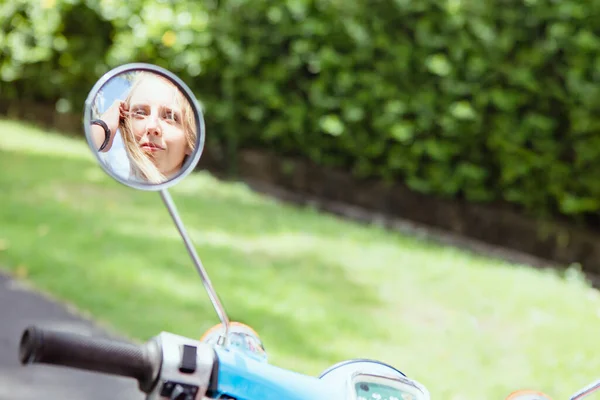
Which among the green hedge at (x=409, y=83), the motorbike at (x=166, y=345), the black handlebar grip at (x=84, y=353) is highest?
the green hedge at (x=409, y=83)

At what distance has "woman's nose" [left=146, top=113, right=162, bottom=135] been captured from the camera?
1.20 m

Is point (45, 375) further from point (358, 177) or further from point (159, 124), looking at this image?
point (358, 177)

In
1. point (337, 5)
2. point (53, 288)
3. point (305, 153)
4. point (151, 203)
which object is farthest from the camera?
point (305, 153)

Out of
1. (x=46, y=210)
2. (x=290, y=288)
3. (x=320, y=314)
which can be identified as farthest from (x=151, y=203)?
(x=320, y=314)

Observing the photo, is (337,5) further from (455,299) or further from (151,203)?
(455,299)

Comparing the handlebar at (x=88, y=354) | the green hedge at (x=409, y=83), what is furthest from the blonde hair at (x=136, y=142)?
the green hedge at (x=409, y=83)

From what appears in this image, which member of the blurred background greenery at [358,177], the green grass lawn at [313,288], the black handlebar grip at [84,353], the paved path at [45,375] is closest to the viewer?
the black handlebar grip at [84,353]

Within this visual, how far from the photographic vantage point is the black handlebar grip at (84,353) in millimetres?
946

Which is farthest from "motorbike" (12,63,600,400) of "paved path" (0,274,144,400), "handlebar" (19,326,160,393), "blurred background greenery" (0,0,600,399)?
"blurred background greenery" (0,0,600,399)

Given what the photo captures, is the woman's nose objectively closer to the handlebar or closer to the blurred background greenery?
the handlebar

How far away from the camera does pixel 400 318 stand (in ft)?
16.3

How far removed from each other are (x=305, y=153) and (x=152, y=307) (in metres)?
4.12

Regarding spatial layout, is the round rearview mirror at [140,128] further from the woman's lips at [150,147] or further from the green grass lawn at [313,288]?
the green grass lawn at [313,288]

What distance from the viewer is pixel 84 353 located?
3.24ft
